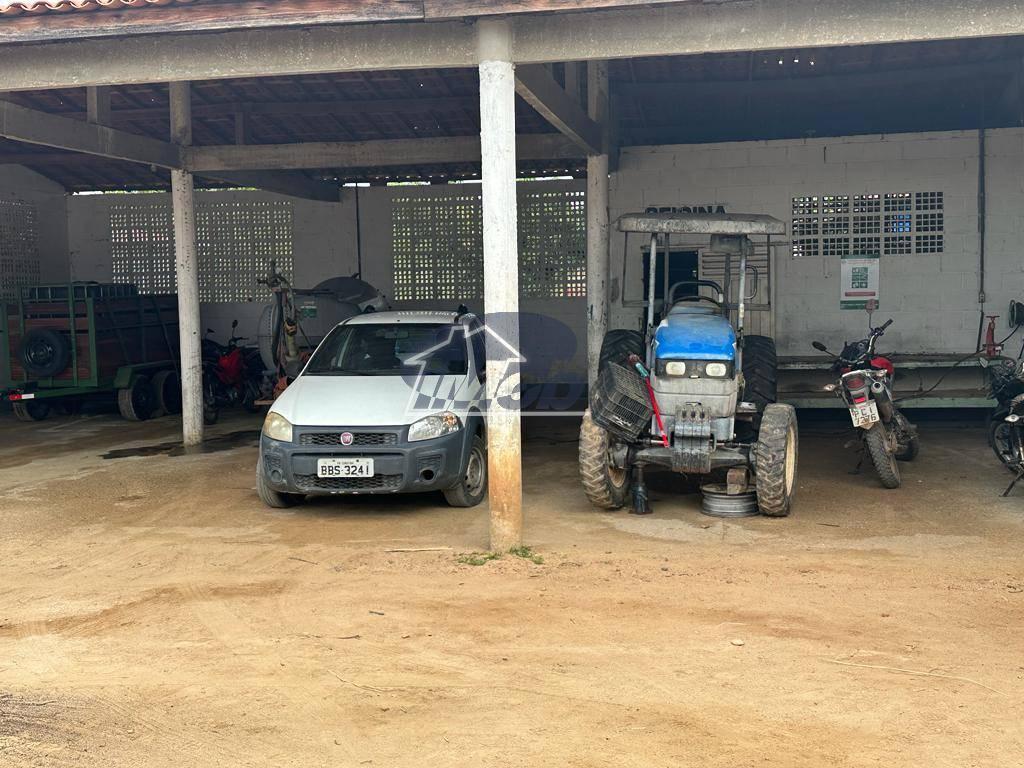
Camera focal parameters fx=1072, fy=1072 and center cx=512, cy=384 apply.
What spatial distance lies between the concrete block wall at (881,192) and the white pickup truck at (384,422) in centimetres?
527

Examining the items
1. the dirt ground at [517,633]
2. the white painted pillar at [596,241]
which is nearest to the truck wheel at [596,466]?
the dirt ground at [517,633]

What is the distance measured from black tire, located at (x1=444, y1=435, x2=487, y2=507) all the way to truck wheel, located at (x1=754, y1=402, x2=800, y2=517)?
2.18m

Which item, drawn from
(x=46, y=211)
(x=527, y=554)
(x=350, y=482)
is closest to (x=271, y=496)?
(x=350, y=482)

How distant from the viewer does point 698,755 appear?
394 centimetres

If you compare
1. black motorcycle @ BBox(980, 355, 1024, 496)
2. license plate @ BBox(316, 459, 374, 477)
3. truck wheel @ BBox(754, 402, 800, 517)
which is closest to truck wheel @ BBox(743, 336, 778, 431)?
truck wheel @ BBox(754, 402, 800, 517)

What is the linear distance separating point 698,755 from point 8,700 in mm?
2938

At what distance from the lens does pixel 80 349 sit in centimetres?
1394

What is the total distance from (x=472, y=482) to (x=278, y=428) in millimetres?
1582

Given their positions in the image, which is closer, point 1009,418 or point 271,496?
point 1009,418

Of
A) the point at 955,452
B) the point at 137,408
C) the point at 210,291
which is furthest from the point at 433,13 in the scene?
the point at 210,291

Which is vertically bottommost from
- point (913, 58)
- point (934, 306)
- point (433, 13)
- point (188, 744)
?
point (188, 744)

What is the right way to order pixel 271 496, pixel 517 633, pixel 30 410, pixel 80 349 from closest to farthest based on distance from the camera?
pixel 517 633, pixel 271 496, pixel 80 349, pixel 30 410

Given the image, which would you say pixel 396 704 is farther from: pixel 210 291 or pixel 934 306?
pixel 210 291

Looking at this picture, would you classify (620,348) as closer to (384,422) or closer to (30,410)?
(384,422)
